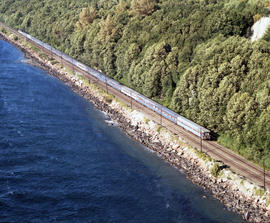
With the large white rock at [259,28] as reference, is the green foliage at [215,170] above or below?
below

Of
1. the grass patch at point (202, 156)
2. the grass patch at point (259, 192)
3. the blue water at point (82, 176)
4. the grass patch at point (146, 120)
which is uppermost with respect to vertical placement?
the grass patch at point (146, 120)

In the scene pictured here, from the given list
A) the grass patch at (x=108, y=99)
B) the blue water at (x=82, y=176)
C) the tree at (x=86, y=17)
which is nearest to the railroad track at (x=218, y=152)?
the grass patch at (x=108, y=99)

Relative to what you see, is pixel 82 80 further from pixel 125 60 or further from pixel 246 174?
pixel 246 174

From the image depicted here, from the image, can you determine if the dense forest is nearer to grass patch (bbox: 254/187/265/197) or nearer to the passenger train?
the passenger train

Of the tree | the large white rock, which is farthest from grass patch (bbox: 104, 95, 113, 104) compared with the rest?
the tree

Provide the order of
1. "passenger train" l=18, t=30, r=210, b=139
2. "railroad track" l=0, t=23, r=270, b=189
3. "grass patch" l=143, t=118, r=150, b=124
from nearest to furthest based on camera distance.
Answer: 1. "railroad track" l=0, t=23, r=270, b=189
2. "passenger train" l=18, t=30, r=210, b=139
3. "grass patch" l=143, t=118, r=150, b=124

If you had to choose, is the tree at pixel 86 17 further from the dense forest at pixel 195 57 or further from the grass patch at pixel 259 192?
the grass patch at pixel 259 192
